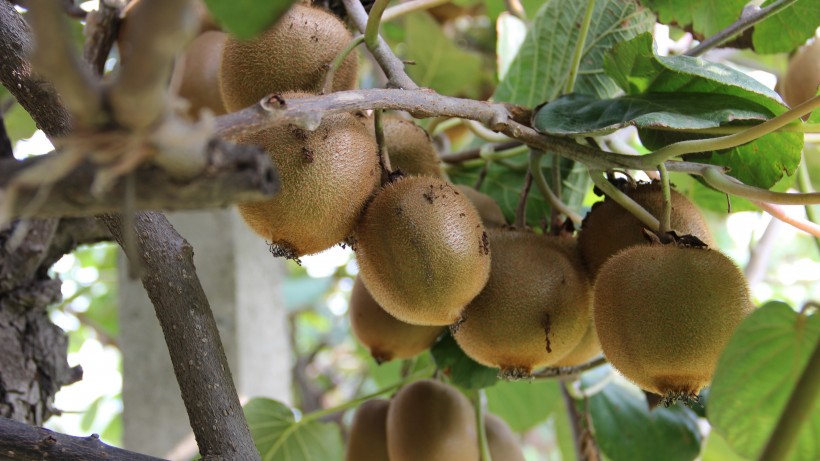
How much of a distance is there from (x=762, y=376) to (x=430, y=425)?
41cm

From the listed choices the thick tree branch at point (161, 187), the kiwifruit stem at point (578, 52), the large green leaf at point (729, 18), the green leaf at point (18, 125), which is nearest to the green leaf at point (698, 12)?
the large green leaf at point (729, 18)

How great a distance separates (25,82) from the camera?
1.86ft

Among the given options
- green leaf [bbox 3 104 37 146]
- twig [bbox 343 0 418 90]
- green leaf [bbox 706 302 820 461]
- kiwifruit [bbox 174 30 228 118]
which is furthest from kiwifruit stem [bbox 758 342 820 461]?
green leaf [bbox 3 104 37 146]

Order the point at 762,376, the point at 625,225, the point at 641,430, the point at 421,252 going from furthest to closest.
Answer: the point at 641,430 → the point at 625,225 → the point at 421,252 → the point at 762,376

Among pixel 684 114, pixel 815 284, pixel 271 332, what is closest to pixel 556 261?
pixel 684 114

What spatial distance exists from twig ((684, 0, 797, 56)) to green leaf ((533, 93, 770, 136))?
137 millimetres

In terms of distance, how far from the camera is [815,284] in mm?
2434

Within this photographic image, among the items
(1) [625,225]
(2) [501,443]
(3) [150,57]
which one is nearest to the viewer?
(3) [150,57]

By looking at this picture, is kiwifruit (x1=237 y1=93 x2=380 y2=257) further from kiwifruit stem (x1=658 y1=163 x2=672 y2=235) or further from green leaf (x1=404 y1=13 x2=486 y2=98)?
green leaf (x1=404 y1=13 x2=486 y2=98)

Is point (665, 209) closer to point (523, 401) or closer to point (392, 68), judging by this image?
point (392, 68)

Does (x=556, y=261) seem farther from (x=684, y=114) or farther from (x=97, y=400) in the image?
(x=97, y=400)

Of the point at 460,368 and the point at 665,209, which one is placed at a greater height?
the point at 665,209

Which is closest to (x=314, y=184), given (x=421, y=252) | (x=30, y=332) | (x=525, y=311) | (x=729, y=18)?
(x=421, y=252)

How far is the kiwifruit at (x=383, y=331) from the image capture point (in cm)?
78
